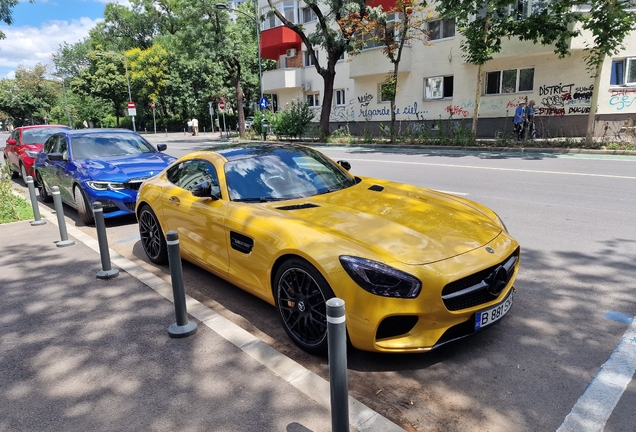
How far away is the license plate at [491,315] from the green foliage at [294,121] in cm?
2509

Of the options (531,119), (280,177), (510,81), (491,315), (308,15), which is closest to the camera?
(491,315)

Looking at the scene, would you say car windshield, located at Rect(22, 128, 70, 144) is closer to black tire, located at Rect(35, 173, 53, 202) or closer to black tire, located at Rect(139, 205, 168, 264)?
black tire, located at Rect(35, 173, 53, 202)

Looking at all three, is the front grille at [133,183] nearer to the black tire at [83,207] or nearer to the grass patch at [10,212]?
the black tire at [83,207]

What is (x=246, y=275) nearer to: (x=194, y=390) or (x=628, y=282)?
(x=194, y=390)

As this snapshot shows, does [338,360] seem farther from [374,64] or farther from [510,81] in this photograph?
[374,64]

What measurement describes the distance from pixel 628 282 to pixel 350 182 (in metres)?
2.86

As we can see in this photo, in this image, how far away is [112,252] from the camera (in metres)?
5.91

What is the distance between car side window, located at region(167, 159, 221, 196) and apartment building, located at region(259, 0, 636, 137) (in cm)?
1793

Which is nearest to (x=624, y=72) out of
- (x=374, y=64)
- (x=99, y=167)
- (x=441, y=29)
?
(x=441, y=29)

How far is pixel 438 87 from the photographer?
24.9 metres

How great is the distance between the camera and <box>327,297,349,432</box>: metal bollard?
202 centimetres

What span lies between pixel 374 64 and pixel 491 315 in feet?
83.9

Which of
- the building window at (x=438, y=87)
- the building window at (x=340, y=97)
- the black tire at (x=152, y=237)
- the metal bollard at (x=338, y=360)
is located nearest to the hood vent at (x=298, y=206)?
the metal bollard at (x=338, y=360)

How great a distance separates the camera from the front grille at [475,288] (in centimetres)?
293
